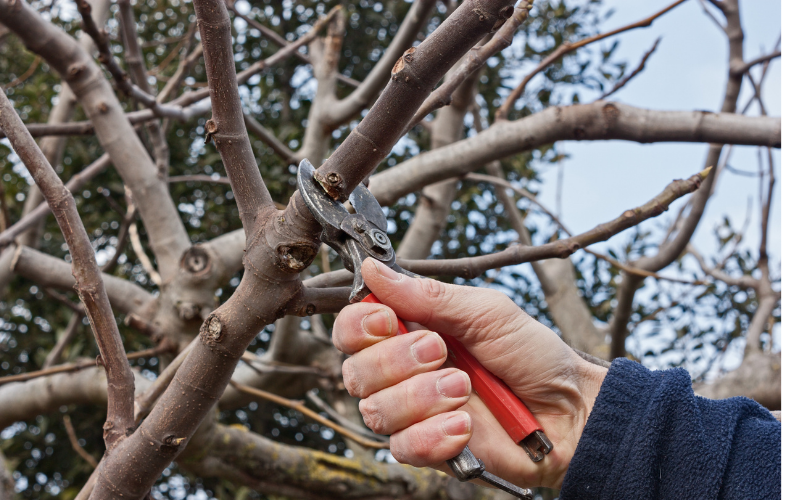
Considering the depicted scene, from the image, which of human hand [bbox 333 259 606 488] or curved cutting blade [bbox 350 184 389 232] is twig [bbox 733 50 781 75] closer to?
human hand [bbox 333 259 606 488]

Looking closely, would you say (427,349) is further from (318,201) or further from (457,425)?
(318,201)

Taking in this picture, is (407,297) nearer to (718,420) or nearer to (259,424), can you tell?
(718,420)

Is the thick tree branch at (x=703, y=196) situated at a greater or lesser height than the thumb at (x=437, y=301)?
greater

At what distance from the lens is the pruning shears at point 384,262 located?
0.87 meters

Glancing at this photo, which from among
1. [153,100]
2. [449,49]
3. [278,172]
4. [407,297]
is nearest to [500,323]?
[407,297]

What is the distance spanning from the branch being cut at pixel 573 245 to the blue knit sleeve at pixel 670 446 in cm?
26

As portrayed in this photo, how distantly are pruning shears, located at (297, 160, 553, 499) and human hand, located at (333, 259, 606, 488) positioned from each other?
26mm

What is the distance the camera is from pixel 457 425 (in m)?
0.88

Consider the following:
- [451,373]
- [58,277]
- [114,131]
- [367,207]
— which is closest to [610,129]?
[367,207]

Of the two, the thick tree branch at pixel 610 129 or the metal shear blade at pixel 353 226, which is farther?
the thick tree branch at pixel 610 129

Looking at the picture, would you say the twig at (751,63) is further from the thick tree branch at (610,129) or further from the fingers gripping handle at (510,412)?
the fingers gripping handle at (510,412)

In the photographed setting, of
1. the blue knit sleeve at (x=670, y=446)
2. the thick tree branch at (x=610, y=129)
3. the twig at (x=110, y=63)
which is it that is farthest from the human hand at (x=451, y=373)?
the twig at (x=110, y=63)

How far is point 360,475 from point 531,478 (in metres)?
1.50

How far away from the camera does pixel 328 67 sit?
106 inches
